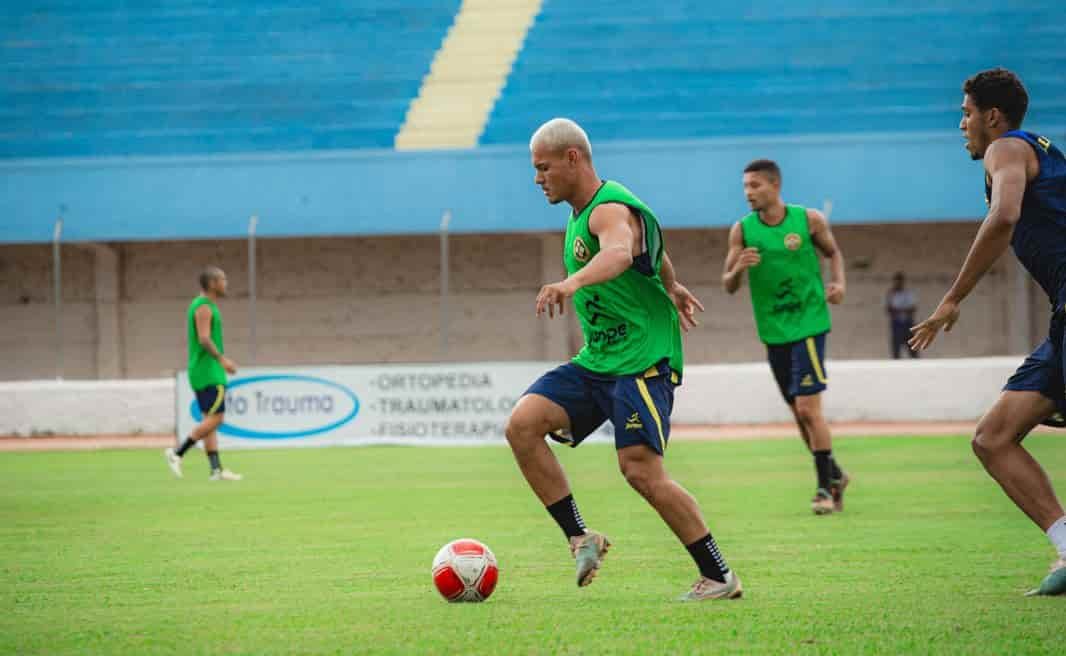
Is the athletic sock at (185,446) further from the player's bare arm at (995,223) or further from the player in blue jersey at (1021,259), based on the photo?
the player's bare arm at (995,223)

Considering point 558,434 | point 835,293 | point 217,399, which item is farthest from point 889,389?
point 558,434

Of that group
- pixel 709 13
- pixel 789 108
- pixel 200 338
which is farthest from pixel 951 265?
pixel 200 338

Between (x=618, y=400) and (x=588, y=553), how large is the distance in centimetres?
72

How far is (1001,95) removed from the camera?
6.39 meters

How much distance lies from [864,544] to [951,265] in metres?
19.3

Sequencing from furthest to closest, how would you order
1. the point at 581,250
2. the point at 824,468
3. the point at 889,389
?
the point at 889,389, the point at 824,468, the point at 581,250

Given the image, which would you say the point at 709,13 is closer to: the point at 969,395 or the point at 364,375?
the point at 969,395

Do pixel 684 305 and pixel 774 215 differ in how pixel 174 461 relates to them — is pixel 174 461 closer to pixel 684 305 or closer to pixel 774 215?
pixel 774 215

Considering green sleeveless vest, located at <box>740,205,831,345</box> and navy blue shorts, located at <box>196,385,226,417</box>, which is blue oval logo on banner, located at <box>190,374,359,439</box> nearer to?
navy blue shorts, located at <box>196,385,226,417</box>

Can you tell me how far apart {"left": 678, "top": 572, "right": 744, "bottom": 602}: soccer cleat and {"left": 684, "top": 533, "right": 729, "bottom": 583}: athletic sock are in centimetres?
2

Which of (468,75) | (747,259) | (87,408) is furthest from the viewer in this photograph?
(468,75)

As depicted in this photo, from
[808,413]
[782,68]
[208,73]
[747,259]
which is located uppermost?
[208,73]

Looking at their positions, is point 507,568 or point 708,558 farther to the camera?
point 507,568

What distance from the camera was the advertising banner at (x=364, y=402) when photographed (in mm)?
19625
